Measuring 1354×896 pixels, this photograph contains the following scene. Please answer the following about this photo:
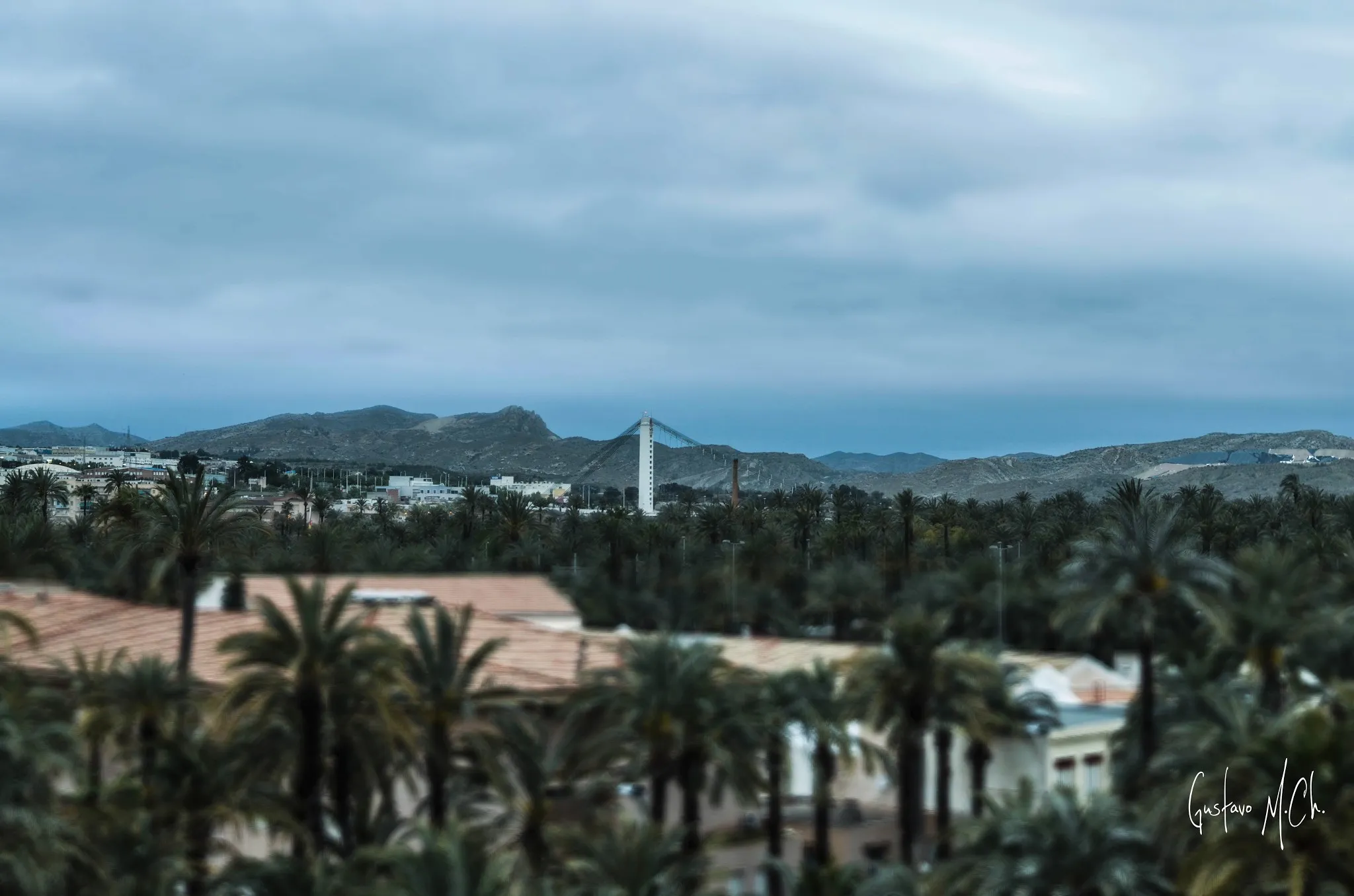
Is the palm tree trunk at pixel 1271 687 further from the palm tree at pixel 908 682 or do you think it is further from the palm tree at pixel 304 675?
the palm tree at pixel 304 675

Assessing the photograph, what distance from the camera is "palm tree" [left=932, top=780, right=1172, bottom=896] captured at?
Result: 28266 mm

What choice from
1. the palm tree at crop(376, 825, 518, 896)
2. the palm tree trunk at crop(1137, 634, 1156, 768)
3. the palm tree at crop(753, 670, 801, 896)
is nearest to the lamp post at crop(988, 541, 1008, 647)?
the palm tree trunk at crop(1137, 634, 1156, 768)

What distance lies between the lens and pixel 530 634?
51.5m

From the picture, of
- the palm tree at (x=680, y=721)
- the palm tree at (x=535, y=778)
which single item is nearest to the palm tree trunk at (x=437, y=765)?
the palm tree at (x=535, y=778)

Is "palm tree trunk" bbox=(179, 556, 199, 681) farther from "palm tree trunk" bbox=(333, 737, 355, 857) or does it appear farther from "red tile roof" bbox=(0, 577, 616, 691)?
"palm tree trunk" bbox=(333, 737, 355, 857)

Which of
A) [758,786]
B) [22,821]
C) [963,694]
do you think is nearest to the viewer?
[22,821]

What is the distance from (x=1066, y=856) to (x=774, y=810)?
11.2 metres

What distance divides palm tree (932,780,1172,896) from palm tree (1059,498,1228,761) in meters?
11.4

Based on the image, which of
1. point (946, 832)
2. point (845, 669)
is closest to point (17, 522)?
point (845, 669)

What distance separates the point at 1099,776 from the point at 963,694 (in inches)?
418

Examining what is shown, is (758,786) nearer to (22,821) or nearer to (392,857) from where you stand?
(392,857)

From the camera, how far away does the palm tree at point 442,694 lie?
32.8 meters

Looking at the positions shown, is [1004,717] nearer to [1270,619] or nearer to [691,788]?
[1270,619]

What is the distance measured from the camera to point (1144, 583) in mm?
41312
